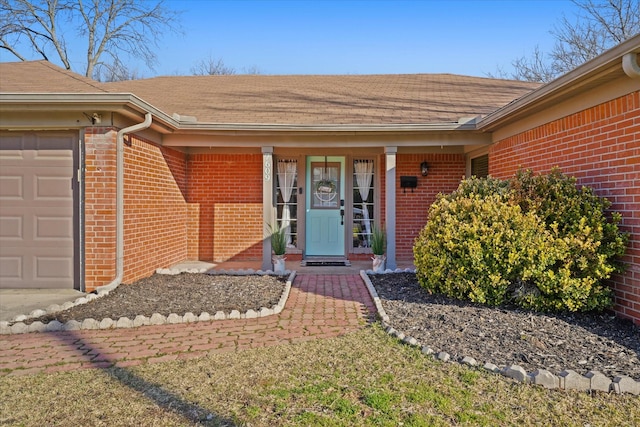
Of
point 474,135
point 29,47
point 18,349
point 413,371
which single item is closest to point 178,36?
point 29,47

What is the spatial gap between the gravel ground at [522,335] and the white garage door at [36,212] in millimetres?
4552

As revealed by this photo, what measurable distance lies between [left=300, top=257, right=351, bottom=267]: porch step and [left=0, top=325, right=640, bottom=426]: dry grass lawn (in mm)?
4690

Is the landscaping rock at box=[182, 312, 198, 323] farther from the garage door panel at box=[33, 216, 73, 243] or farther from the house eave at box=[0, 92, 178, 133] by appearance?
the house eave at box=[0, 92, 178, 133]

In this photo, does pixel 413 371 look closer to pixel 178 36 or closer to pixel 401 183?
pixel 401 183

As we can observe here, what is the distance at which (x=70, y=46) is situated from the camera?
19.8m

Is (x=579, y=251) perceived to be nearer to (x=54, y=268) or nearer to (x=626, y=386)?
(x=626, y=386)

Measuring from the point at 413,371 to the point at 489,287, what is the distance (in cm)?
197

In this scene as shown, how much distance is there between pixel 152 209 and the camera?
701 centimetres

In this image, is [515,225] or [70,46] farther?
[70,46]

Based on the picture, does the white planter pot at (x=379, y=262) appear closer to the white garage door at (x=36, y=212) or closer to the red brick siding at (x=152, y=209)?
the red brick siding at (x=152, y=209)

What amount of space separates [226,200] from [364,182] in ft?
9.59

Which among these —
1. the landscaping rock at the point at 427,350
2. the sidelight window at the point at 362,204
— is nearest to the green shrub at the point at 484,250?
the landscaping rock at the point at 427,350

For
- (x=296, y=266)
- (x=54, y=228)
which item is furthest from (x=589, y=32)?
(x=54, y=228)

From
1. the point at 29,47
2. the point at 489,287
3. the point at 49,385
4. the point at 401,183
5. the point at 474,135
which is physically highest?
the point at 29,47
